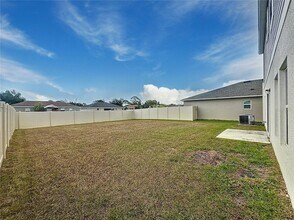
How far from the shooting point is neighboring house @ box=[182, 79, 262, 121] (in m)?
16.9

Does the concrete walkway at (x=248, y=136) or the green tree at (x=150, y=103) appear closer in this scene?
the concrete walkway at (x=248, y=136)

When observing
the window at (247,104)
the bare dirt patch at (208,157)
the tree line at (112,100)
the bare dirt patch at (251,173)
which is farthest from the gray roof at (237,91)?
the tree line at (112,100)

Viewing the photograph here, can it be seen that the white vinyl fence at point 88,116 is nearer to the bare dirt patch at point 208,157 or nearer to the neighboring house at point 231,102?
the neighboring house at point 231,102

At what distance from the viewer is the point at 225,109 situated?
61.8ft

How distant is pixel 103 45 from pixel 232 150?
1642cm

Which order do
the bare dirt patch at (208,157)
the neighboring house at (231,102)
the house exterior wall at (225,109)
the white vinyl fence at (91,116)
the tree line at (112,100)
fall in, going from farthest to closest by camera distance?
the tree line at (112,100) < the neighboring house at (231,102) < the house exterior wall at (225,109) < the white vinyl fence at (91,116) < the bare dirt patch at (208,157)

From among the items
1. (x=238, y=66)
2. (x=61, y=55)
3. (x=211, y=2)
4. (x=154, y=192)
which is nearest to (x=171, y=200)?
(x=154, y=192)

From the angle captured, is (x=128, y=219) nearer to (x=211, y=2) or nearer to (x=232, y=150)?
(x=232, y=150)

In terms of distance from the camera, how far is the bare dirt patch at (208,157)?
4.80m

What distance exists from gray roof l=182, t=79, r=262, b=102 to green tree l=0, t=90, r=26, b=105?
156 feet

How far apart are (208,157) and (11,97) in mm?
57266

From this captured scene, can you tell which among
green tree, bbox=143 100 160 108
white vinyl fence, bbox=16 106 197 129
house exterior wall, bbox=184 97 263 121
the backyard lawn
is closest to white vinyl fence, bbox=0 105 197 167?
white vinyl fence, bbox=16 106 197 129

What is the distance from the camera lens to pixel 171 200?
2.85m

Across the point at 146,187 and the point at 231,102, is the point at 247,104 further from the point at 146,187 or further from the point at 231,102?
the point at 146,187
